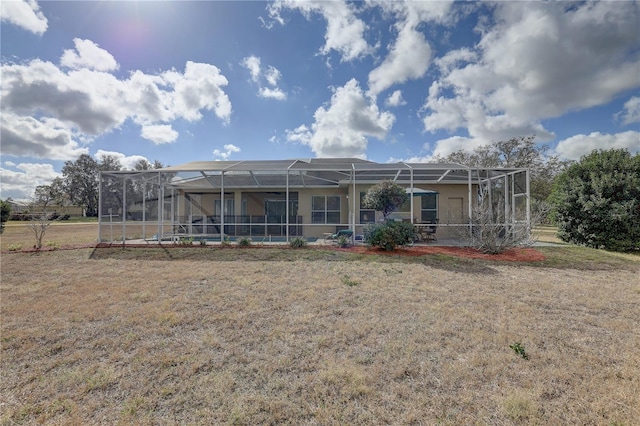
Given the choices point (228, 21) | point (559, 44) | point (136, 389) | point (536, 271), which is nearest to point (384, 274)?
point (536, 271)

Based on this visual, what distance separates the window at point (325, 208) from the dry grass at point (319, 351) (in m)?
7.97

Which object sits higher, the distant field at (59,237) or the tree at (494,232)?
the tree at (494,232)

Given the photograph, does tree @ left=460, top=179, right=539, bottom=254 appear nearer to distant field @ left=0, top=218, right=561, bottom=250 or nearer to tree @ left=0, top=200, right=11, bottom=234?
distant field @ left=0, top=218, right=561, bottom=250

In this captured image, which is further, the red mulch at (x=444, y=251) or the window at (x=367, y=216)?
the window at (x=367, y=216)

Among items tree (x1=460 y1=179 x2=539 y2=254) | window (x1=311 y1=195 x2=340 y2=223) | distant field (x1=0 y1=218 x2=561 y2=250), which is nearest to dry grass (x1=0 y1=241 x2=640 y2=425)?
tree (x1=460 y1=179 x2=539 y2=254)

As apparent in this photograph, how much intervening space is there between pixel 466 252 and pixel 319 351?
800 cm

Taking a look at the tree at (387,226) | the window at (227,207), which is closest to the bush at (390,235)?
the tree at (387,226)

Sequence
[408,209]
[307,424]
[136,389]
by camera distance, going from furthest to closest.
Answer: [408,209]
[136,389]
[307,424]

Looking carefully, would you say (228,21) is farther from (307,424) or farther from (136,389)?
(307,424)

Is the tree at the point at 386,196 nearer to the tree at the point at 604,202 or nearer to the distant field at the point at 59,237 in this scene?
the distant field at the point at 59,237

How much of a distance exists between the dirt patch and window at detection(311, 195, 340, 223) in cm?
434

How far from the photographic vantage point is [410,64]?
39.9 ft

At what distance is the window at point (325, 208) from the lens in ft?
45.8

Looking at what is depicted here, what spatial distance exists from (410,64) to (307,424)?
A: 46.3 feet
